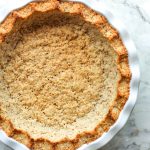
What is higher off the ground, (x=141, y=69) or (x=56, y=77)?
(x=56, y=77)

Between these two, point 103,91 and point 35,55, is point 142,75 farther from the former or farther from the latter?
point 35,55

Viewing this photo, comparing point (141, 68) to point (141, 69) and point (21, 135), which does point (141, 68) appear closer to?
point (141, 69)

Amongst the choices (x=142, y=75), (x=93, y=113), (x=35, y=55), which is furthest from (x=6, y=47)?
(x=142, y=75)

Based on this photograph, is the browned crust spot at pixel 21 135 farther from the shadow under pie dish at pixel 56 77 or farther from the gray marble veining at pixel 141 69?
the gray marble veining at pixel 141 69

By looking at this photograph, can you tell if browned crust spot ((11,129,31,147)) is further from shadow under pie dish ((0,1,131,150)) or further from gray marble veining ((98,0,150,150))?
gray marble veining ((98,0,150,150))

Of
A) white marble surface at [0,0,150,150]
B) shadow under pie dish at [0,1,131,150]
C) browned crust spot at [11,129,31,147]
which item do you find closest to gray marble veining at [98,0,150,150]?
white marble surface at [0,0,150,150]

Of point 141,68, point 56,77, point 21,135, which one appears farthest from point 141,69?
point 21,135
